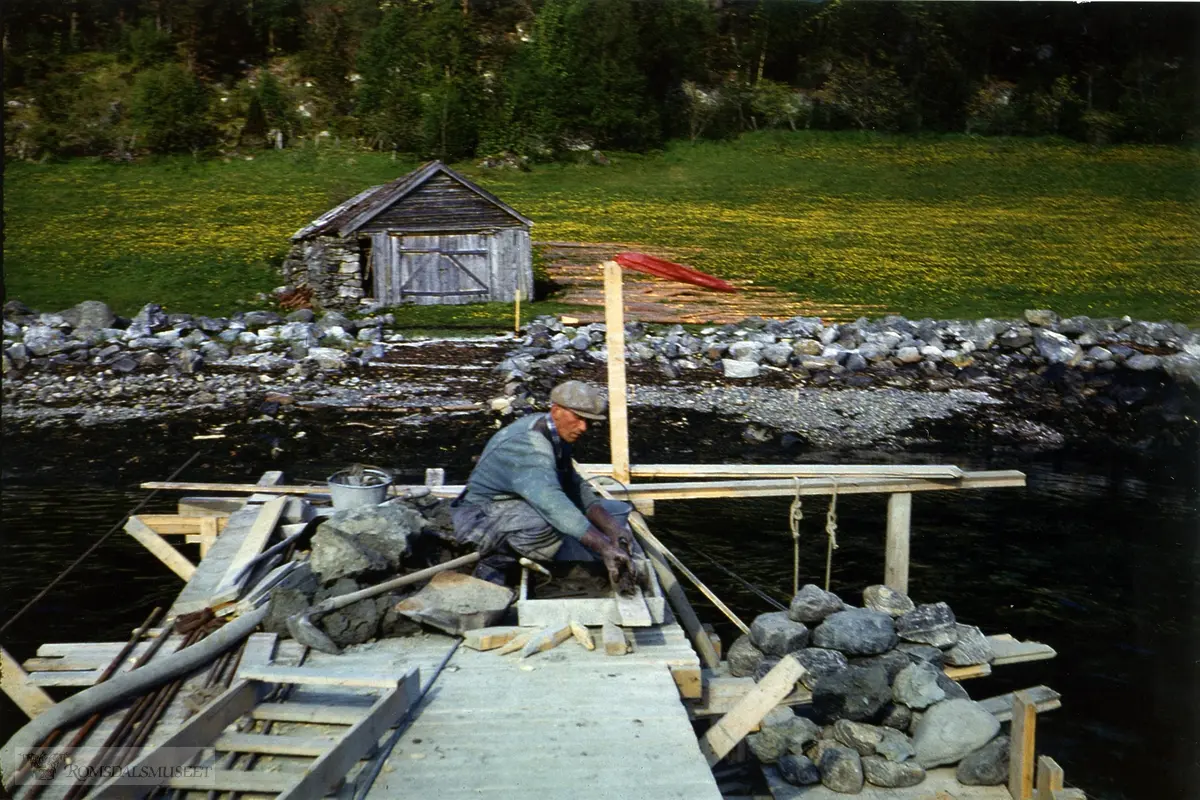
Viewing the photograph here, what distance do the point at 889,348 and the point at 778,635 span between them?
21317 millimetres

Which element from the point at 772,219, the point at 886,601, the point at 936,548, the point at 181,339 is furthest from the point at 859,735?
the point at 772,219

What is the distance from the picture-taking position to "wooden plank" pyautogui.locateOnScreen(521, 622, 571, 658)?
855cm

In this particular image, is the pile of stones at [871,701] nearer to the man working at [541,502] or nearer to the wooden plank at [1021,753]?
the wooden plank at [1021,753]

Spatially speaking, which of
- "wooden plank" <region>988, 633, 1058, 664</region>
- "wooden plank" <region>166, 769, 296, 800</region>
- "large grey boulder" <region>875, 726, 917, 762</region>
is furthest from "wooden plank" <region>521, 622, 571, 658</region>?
"wooden plank" <region>988, 633, 1058, 664</region>

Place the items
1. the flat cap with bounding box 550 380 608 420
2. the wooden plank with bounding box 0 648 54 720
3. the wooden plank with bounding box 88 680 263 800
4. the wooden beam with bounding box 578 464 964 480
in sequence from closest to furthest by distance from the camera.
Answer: the wooden plank with bounding box 88 680 263 800 → the wooden plank with bounding box 0 648 54 720 → the flat cap with bounding box 550 380 608 420 → the wooden beam with bounding box 578 464 964 480

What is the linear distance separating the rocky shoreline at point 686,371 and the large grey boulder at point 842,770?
595 inches

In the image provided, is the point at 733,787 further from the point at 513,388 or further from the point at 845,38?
the point at 845,38

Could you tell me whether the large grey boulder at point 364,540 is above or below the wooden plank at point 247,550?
above

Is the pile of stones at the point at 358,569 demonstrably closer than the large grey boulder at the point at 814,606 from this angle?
Yes

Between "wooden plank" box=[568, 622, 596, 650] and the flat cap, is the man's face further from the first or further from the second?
"wooden plank" box=[568, 622, 596, 650]

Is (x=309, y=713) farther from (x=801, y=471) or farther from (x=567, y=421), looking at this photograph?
(x=801, y=471)

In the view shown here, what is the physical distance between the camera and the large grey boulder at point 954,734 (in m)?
9.79

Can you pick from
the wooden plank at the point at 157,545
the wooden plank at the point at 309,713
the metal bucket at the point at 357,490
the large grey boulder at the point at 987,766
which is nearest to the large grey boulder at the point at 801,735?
the large grey boulder at the point at 987,766

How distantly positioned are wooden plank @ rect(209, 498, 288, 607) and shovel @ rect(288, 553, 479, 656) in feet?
3.52
